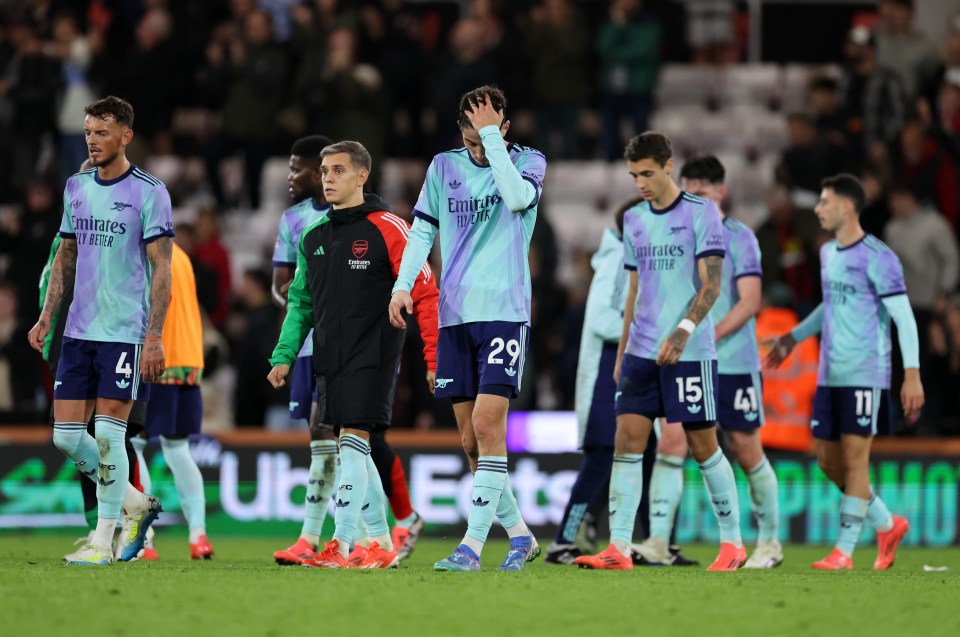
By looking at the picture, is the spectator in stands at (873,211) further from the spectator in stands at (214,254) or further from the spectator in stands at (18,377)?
the spectator in stands at (18,377)

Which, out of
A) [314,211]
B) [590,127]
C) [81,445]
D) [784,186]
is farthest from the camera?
[590,127]

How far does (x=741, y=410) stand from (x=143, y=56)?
426 inches

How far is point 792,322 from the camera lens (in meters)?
14.6

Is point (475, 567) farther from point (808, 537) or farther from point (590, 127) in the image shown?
point (590, 127)

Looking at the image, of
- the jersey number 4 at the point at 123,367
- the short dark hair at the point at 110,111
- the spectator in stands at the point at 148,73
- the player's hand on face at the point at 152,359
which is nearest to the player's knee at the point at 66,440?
the jersey number 4 at the point at 123,367

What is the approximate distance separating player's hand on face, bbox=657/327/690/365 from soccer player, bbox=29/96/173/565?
2.86 meters

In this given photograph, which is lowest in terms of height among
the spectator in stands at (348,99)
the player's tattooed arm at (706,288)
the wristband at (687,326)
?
the wristband at (687,326)

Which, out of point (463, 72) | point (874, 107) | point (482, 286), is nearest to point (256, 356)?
point (463, 72)

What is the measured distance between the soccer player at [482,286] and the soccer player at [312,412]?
46.2 inches

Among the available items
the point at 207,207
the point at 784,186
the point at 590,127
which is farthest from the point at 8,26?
the point at 784,186

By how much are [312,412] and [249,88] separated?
927 cm

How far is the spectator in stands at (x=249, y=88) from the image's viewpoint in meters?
18.5

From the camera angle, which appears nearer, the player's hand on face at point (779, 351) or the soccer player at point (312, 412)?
the soccer player at point (312, 412)

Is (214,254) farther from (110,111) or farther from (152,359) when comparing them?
(152,359)
